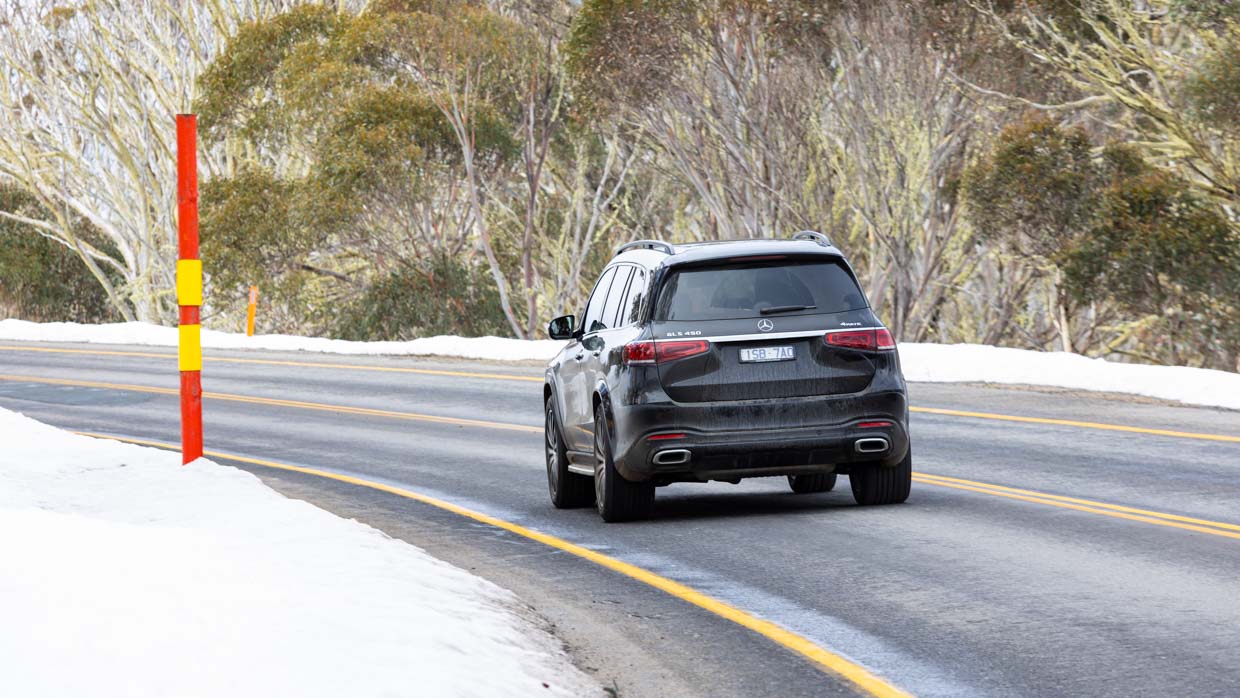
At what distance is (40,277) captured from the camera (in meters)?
54.8

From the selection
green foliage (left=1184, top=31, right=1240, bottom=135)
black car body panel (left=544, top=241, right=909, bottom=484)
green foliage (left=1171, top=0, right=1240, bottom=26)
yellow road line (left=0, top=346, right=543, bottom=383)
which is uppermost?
green foliage (left=1171, top=0, right=1240, bottom=26)

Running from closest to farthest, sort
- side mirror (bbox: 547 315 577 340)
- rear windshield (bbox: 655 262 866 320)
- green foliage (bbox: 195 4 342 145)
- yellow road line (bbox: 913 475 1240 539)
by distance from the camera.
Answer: yellow road line (bbox: 913 475 1240 539) < rear windshield (bbox: 655 262 866 320) < side mirror (bbox: 547 315 577 340) < green foliage (bbox: 195 4 342 145)

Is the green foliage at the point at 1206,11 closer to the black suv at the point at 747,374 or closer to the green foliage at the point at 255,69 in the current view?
the black suv at the point at 747,374

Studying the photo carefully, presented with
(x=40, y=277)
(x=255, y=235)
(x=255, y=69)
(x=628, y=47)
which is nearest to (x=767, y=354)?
(x=628, y=47)

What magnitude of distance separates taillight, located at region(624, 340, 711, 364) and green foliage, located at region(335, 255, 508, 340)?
3110 cm

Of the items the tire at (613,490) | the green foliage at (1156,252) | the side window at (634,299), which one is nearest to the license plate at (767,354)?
the side window at (634,299)

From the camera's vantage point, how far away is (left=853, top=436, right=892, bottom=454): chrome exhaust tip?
10695mm

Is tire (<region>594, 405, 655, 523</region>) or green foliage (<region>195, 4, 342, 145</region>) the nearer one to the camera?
tire (<region>594, 405, 655, 523</region>)

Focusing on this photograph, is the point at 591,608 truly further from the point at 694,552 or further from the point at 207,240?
the point at 207,240

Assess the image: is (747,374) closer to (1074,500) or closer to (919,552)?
(919,552)

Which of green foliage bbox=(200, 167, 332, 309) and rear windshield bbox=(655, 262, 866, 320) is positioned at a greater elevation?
green foliage bbox=(200, 167, 332, 309)

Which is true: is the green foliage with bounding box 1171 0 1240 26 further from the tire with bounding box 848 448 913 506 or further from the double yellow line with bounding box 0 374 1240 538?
the tire with bounding box 848 448 913 506

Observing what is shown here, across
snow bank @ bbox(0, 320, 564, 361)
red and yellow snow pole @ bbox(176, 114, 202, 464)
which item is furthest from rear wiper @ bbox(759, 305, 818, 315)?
snow bank @ bbox(0, 320, 564, 361)

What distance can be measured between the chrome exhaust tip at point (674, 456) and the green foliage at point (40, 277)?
4686 centimetres
